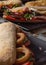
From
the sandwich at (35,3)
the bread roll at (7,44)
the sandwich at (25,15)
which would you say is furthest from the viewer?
the sandwich at (35,3)

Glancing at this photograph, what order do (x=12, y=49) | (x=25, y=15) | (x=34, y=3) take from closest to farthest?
1. (x=12, y=49)
2. (x=25, y=15)
3. (x=34, y=3)

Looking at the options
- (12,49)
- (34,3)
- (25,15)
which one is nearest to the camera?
(12,49)

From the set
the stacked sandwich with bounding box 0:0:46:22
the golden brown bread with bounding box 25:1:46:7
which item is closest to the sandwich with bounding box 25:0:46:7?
the golden brown bread with bounding box 25:1:46:7

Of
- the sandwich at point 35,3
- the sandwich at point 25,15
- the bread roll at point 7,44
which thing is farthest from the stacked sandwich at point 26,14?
the bread roll at point 7,44

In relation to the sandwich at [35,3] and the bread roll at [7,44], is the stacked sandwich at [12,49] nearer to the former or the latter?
the bread roll at [7,44]

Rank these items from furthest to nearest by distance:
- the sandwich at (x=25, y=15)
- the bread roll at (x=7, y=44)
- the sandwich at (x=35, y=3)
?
the sandwich at (x=35, y=3)
the sandwich at (x=25, y=15)
the bread roll at (x=7, y=44)

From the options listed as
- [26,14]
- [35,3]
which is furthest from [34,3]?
[26,14]

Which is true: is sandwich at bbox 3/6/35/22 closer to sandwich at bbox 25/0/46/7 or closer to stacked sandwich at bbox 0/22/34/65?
sandwich at bbox 25/0/46/7

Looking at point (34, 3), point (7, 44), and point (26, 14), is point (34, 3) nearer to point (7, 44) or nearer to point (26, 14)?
point (26, 14)
